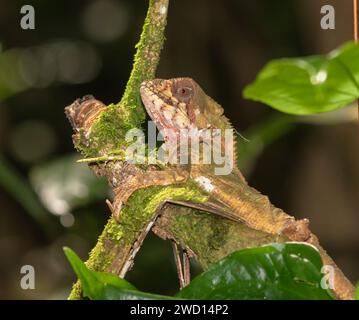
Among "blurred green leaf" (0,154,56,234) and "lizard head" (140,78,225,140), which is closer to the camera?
"lizard head" (140,78,225,140)

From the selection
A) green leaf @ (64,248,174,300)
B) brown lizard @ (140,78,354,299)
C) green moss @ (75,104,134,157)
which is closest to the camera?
green leaf @ (64,248,174,300)

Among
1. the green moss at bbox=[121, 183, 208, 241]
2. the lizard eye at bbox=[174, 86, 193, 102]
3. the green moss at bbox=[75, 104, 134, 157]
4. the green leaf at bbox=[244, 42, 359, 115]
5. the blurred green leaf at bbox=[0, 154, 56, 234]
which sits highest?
the green leaf at bbox=[244, 42, 359, 115]

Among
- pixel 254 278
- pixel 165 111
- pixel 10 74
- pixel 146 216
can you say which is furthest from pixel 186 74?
pixel 254 278

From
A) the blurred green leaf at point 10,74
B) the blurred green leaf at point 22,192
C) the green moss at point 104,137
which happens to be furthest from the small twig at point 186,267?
the blurred green leaf at point 10,74

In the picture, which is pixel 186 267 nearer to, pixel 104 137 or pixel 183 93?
pixel 104 137

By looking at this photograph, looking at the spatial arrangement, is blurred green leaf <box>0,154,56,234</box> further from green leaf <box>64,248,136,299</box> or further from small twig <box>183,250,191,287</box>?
green leaf <box>64,248,136,299</box>

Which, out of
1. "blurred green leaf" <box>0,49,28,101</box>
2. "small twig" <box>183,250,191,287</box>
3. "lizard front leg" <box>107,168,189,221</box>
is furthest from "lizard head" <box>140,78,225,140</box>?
"blurred green leaf" <box>0,49,28,101</box>
